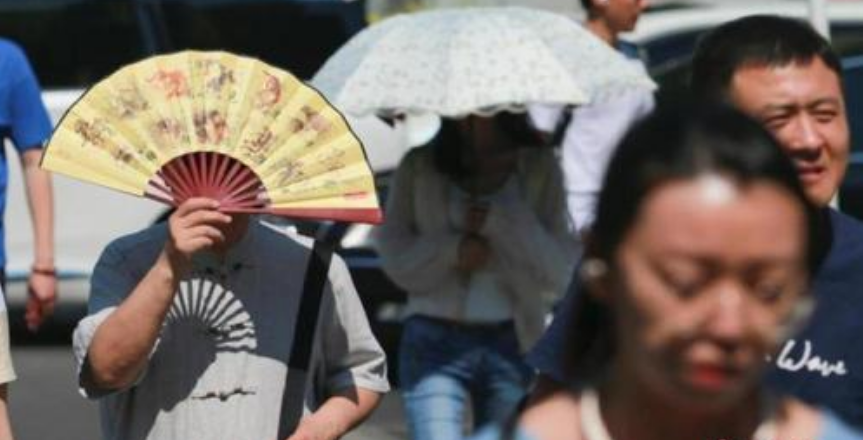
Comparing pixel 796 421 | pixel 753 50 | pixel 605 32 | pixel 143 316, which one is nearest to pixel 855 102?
pixel 605 32

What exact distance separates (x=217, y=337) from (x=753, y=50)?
1499mm

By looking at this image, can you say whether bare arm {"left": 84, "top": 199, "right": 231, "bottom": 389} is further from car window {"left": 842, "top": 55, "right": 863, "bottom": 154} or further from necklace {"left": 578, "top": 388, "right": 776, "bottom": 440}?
car window {"left": 842, "top": 55, "right": 863, "bottom": 154}

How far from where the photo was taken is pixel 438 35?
7.47 m

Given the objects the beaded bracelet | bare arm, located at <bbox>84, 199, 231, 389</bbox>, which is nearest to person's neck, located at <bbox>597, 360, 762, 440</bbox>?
bare arm, located at <bbox>84, 199, 231, 389</bbox>

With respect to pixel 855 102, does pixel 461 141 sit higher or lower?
higher

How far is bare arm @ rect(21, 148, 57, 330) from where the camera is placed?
25.2 feet

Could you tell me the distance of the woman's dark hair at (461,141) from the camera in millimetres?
7035

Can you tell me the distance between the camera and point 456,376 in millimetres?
6617

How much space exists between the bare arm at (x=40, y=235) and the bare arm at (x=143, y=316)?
10.0 ft

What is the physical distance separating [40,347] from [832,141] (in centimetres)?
958

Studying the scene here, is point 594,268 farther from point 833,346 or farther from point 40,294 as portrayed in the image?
point 40,294

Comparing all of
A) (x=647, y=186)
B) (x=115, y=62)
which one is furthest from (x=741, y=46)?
(x=115, y=62)

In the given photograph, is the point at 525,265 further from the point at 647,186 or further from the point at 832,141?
the point at 647,186

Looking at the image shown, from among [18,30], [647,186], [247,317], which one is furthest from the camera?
[18,30]
